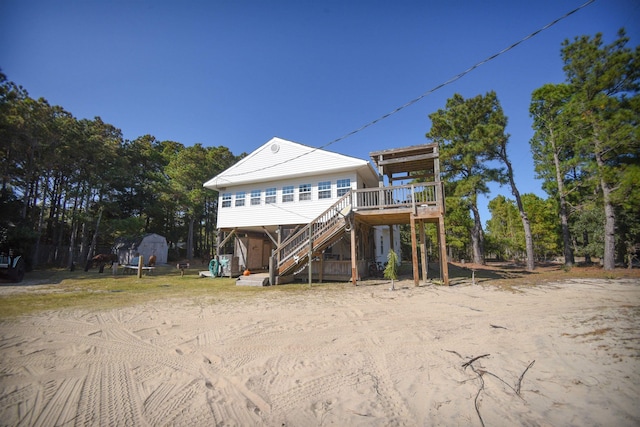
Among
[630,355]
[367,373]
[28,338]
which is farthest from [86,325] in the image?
[630,355]

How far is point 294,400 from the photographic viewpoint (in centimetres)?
279

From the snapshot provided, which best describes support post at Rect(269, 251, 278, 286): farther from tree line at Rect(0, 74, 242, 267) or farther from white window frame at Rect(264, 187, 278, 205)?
tree line at Rect(0, 74, 242, 267)

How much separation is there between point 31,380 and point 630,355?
25.3ft

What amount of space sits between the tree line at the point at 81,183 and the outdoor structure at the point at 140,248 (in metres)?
1.06

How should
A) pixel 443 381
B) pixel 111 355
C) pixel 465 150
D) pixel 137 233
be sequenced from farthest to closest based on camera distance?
pixel 137 233
pixel 465 150
pixel 111 355
pixel 443 381

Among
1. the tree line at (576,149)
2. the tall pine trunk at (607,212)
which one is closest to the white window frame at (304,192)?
the tree line at (576,149)

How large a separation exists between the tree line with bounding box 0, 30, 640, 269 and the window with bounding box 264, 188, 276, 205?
13189mm

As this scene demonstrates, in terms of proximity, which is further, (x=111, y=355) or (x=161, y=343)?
(x=161, y=343)

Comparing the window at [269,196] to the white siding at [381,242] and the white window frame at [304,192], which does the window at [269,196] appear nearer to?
the white window frame at [304,192]

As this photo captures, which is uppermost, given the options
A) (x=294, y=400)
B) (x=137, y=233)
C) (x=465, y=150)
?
(x=465, y=150)

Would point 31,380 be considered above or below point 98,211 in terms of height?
below

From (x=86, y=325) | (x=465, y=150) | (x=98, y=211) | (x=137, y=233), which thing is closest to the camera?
(x=86, y=325)

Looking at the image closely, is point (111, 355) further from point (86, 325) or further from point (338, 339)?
point (338, 339)

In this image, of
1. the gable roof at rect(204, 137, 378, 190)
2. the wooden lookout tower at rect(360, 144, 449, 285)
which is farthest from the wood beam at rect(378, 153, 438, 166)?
the gable roof at rect(204, 137, 378, 190)
